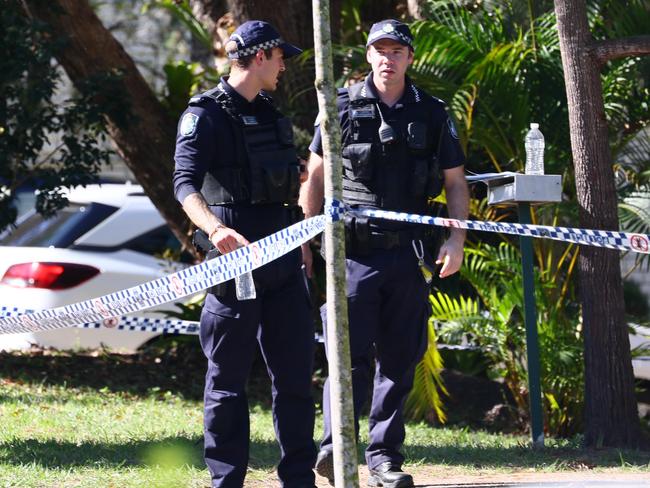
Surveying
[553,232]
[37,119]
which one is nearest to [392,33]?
[553,232]

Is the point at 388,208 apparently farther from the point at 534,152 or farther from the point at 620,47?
the point at 620,47

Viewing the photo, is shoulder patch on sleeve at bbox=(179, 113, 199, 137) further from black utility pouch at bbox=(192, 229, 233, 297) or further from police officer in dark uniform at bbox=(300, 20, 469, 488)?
police officer in dark uniform at bbox=(300, 20, 469, 488)

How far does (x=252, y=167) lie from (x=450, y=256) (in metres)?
0.98

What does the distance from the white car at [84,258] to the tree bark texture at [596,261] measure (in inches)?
154

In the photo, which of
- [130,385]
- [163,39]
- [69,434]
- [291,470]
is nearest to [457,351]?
[130,385]

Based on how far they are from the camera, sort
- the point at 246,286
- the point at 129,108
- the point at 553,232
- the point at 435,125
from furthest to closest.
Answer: the point at 129,108 → the point at 435,125 → the point at 553,232 → the point at 246,286

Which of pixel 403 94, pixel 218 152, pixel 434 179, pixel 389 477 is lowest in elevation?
pixel 389 477

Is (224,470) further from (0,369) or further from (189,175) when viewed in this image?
(0,369)

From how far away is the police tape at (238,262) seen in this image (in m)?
4.30

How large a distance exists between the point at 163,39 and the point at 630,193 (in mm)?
18554

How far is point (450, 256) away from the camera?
15.8 feet

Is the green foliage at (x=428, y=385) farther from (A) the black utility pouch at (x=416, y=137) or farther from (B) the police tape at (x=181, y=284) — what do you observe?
(B) the police tape at (x=181, y=284)

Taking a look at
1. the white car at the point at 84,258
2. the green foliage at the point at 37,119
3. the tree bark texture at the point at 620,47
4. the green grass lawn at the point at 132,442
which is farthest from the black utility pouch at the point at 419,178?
the white car at the point at 84,258

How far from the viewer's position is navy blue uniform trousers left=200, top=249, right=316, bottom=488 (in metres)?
4.41
